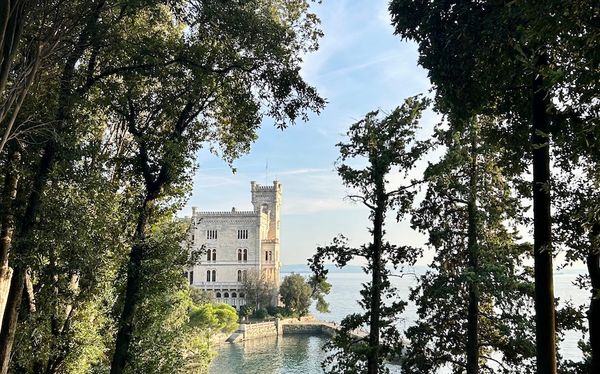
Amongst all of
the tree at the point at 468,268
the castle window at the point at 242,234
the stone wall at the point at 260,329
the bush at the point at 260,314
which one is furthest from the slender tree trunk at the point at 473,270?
the castle window at the point at 242,234

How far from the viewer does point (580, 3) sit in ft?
9.83

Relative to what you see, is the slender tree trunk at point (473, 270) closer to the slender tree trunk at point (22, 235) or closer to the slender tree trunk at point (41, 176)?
the slender tree trunk at point (41, 176)

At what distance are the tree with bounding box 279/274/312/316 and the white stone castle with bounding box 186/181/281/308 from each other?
16.2ft

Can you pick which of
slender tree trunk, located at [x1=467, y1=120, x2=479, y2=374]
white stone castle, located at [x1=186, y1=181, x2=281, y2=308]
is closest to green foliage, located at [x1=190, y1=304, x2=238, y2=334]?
white stone castle, located at [x1=186, y1=181, x2=281, y2=308]

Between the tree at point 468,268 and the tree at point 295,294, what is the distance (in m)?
38.0

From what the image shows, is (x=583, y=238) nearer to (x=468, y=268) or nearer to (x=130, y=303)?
(x=468, y=268)

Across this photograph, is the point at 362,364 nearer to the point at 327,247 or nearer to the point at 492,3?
the point at 327,247

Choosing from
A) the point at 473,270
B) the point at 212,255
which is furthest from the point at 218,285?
the point at 473,270

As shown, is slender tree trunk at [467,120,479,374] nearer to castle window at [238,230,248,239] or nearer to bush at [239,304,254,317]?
bush at [239,304,254,317]

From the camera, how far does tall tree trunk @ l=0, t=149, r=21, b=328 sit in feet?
17.0

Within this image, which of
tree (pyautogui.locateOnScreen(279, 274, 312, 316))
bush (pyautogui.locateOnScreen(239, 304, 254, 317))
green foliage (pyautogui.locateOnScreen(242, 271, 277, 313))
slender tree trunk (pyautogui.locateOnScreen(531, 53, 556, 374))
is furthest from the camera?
green foliage (pyautogui.locateOnScreen(242, 271, 277, 313))

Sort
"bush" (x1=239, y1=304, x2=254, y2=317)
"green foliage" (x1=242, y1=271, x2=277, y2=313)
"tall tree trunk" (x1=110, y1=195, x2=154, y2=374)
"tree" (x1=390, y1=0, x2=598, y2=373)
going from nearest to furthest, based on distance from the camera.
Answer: "tree" (x1=390, y1=0, x2=598, y2=373) < "tall tree trunk" (x1=110, y1=195, x2=154, y2=374) < "bush" (x1=239, y1=304, x2=254, y2=317) < "green foliage" (x1=242, y1=271, x2=277, y2=313)

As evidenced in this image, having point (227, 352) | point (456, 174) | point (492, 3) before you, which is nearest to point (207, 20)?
point (492, 3)

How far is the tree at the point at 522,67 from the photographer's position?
3.12 m
